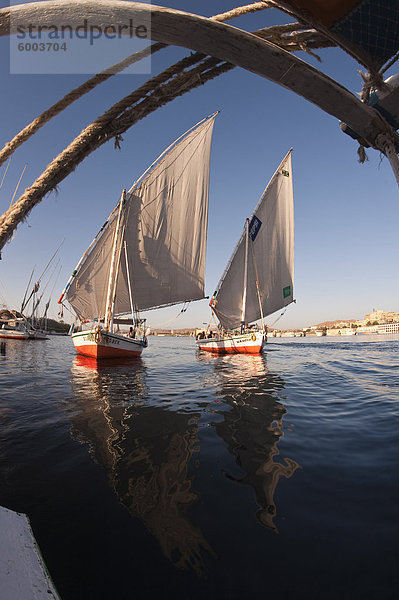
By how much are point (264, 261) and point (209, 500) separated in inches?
964

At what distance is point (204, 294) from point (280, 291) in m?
9.29

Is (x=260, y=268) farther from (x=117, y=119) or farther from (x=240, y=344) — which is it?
(x=117, y=119)

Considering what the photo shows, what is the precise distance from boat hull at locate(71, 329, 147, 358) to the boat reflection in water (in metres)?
10.2

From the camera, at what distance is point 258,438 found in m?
4.01

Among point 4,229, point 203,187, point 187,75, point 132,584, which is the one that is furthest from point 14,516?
point 203,187

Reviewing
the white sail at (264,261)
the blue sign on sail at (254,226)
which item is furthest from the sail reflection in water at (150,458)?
the blue sign on sail at (254,226)

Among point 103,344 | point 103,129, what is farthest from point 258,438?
point 103,344

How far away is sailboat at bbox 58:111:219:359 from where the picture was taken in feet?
58.5

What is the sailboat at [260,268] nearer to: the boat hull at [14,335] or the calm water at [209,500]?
the calm water at [209,500]

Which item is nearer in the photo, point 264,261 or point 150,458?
point 150,458

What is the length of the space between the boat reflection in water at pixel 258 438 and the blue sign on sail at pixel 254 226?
19.0 m

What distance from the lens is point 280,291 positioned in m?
26.5

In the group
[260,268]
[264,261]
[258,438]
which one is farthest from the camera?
[264,261]

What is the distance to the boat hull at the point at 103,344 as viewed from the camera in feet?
49.9
